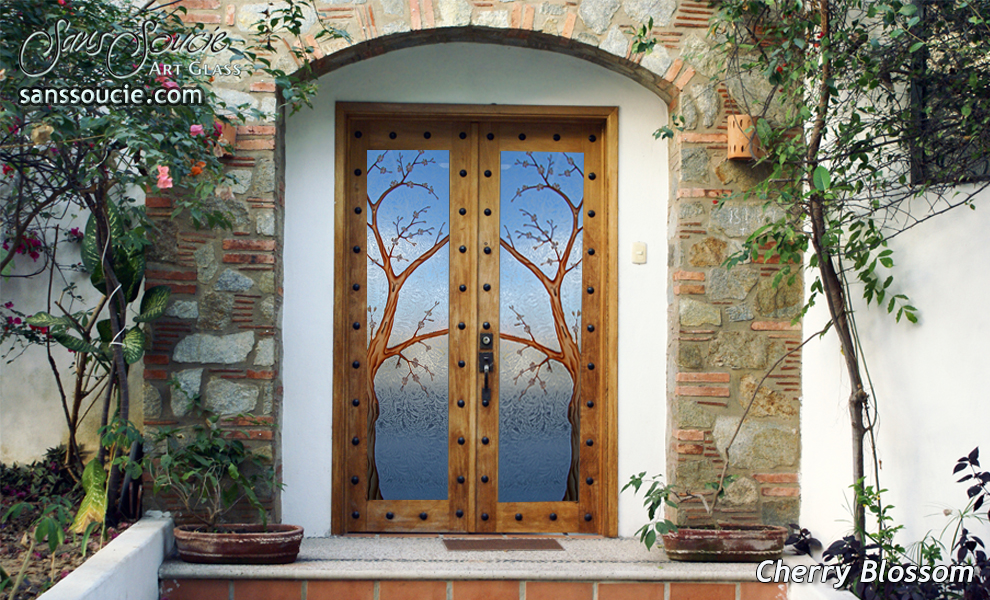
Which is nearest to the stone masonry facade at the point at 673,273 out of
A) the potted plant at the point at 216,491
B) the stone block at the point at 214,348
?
the stone block at the point at 214,348

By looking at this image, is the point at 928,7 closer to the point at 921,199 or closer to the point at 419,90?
the point at 921,199

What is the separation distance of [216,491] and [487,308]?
1547 millimetres

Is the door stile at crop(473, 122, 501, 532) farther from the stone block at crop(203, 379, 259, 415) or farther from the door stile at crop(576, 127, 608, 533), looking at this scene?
the stone block at crop(203, 379, 259, 415)

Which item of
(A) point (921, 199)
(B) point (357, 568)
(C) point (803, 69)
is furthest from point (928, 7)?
(B) point (357, 568)

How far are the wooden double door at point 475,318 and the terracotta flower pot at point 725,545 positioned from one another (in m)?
0.67

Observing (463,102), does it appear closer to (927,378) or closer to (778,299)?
(778,299)

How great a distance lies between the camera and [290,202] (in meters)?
3.98

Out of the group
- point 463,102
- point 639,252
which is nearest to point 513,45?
point 463,102

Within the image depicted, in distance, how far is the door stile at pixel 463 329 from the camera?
13.3 feet

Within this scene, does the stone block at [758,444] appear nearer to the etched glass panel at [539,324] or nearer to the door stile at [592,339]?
the door stile at [592,339]

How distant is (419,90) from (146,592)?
8.47ft

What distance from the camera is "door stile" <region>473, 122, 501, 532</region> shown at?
407 centimetres

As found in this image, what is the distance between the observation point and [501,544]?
3834 mm

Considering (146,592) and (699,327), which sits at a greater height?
(699,327)
